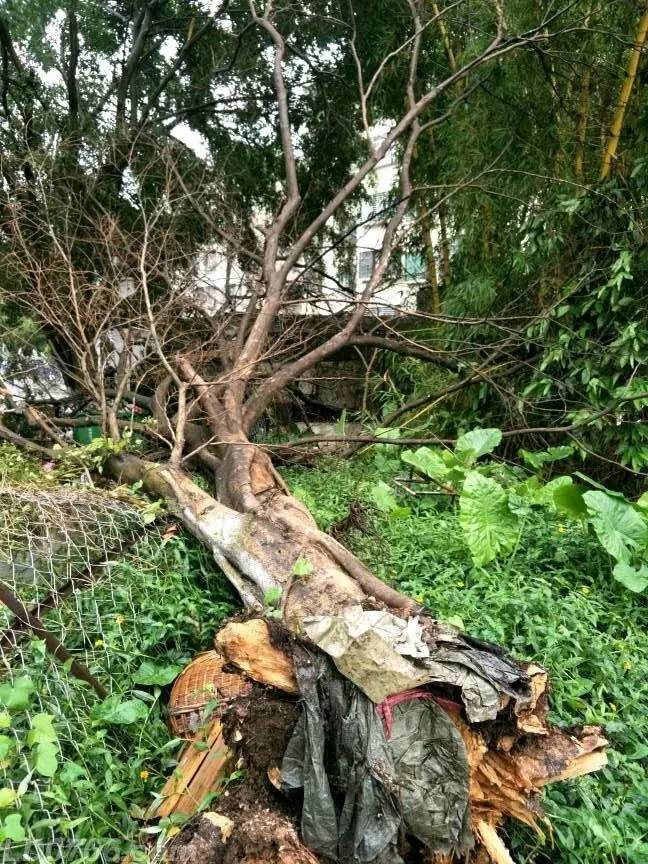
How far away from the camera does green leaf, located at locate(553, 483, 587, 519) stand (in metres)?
3.01

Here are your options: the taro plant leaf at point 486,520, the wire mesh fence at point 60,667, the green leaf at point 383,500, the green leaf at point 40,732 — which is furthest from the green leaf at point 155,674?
the green leaf at point 383,500

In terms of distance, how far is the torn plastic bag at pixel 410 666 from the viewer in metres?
1.54

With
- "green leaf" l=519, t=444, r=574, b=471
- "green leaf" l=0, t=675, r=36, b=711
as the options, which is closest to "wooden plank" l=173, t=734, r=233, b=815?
"green leaf" l=0, t=675, r=36, b=711

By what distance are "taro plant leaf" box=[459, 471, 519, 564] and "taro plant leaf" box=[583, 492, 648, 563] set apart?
385 mm

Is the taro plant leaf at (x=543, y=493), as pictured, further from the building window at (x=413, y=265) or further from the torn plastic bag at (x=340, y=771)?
the building window at (x=413, y=265)

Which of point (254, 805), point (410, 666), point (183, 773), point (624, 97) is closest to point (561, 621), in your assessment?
point (410, 666)

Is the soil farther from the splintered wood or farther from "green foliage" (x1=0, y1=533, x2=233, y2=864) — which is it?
"green foliage" (x1=0, y1=533, x2=233, y2=864)

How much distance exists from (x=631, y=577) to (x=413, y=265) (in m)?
6.41

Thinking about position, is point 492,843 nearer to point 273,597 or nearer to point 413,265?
point 273,597

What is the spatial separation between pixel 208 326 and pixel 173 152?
2424 mm

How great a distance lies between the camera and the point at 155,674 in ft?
7.18

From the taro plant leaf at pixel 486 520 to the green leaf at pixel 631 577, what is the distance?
51 cm

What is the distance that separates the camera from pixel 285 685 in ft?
5.66

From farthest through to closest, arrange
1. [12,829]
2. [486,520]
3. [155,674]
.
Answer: [486,520], [155,674], [12,829]
